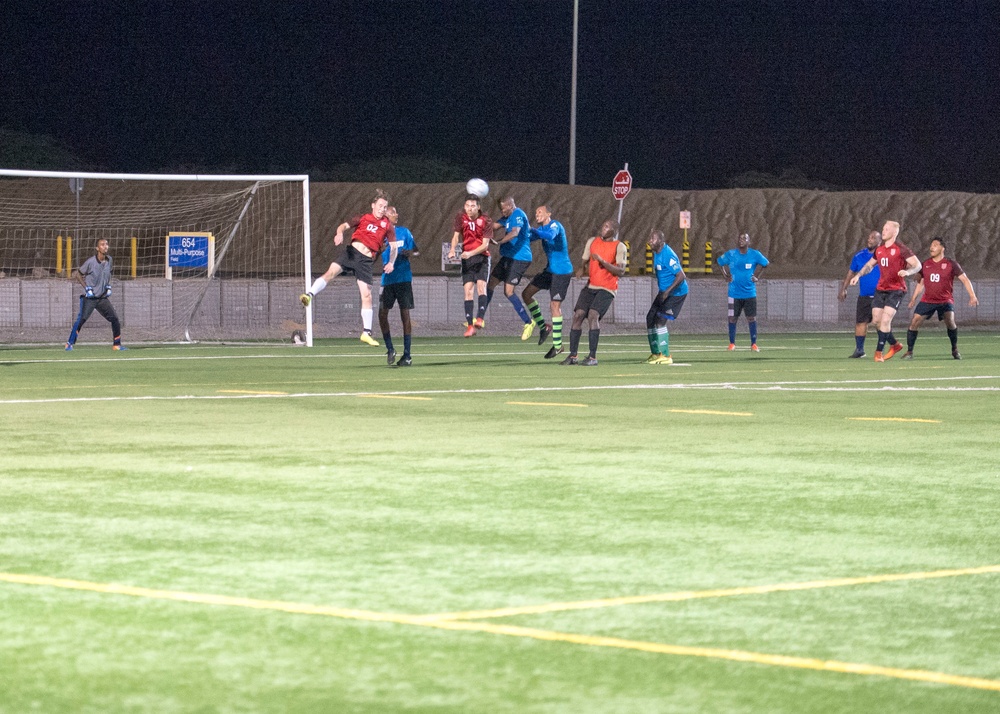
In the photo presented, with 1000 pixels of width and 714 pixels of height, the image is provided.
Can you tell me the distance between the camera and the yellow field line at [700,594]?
6.49 m

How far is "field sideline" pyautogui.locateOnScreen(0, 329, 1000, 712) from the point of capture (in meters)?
5.44

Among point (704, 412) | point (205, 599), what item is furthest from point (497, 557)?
point (704, 412)

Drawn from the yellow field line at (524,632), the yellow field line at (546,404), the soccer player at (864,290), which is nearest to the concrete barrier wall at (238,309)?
→ the soccer player at (864,290)

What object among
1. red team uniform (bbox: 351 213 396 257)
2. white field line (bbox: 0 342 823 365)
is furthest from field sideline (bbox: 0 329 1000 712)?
red team uniform (bbox: 351 213 396 257)

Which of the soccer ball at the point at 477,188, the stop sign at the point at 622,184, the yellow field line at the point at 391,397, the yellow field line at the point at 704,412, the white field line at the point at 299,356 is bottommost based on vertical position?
the white field line at the point at 299,356

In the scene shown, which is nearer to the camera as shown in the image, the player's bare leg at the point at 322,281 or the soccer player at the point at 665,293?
the soccer player at the point at 665,293

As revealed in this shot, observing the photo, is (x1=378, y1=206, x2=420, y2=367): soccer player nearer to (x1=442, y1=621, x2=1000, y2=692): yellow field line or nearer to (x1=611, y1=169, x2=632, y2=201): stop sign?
(x1=442, y1=621, x2=1000, y2=692): yellow field line

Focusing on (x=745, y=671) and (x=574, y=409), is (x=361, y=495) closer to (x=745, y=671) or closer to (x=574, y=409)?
(x=745, y=671)

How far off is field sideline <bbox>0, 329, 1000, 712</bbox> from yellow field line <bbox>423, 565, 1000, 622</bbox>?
0.8 inches

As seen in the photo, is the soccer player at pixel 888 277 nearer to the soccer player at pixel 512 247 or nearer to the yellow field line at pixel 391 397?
the soccer player at pixel 512 247

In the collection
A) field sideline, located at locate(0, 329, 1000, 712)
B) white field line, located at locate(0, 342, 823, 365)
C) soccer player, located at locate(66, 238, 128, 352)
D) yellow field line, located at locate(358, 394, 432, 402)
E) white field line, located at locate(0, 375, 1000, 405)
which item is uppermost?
soccer player, located at locate(66, 238, 128, 352)

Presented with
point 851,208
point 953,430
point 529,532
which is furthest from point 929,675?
point 851,208

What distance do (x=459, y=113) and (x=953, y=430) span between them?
266ft

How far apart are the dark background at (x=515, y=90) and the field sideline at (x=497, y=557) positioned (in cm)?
7319
